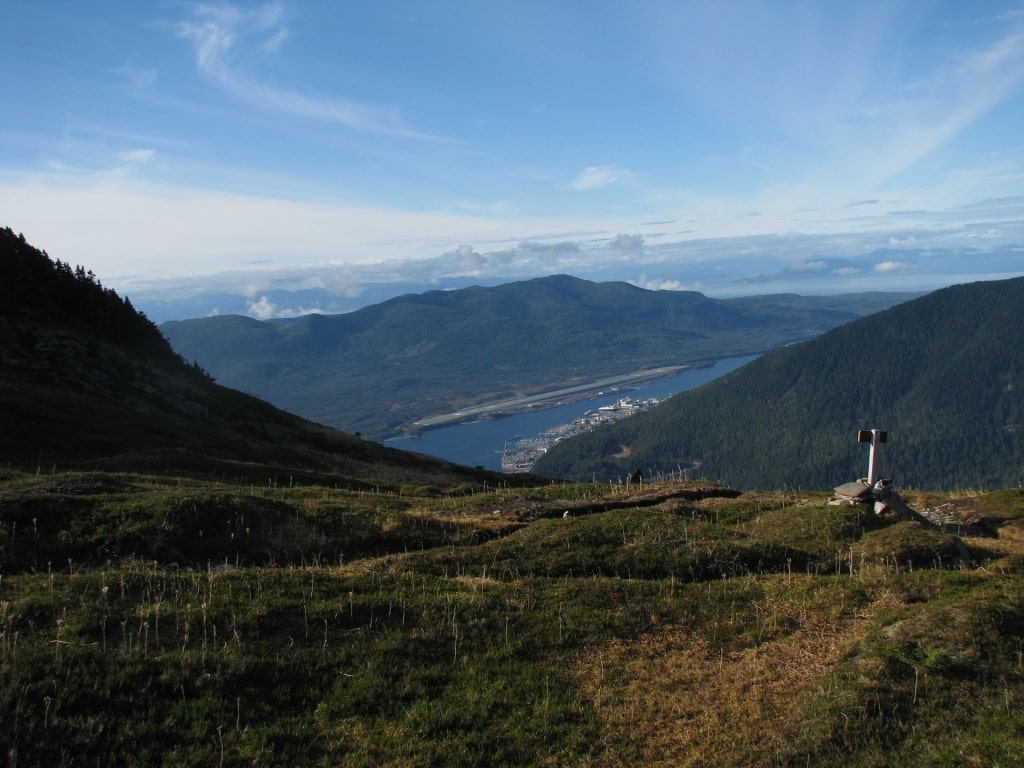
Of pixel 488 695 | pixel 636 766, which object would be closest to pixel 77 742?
pixel 488 695

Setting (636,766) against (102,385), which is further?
(102,385)

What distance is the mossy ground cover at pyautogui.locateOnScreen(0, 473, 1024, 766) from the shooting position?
9062 millimetres

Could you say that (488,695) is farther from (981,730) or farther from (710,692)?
(981,730)

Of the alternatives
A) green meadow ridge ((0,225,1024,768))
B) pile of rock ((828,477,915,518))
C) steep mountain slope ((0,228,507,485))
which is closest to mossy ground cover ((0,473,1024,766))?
green meadow ridge ((0,225,1024,768))

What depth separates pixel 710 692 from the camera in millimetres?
10828

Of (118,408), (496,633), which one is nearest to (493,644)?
(496,633)

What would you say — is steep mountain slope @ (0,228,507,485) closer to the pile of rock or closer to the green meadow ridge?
the green meadow ridge

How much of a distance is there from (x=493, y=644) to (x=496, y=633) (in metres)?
0.41

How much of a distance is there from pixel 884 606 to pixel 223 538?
16.3 metres

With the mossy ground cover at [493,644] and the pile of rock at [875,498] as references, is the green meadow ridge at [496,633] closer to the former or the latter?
the mossy ground cover at [493,644]

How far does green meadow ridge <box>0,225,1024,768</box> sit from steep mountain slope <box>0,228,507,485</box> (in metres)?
9.99

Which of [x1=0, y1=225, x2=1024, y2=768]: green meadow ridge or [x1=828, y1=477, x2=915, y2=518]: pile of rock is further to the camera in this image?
[x1=828, y1=477, x2=915, y2=518]: pile of rock

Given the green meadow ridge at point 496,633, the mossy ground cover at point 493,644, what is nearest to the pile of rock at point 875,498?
the green meadow ridge at point 496,633

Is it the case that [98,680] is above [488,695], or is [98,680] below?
above
